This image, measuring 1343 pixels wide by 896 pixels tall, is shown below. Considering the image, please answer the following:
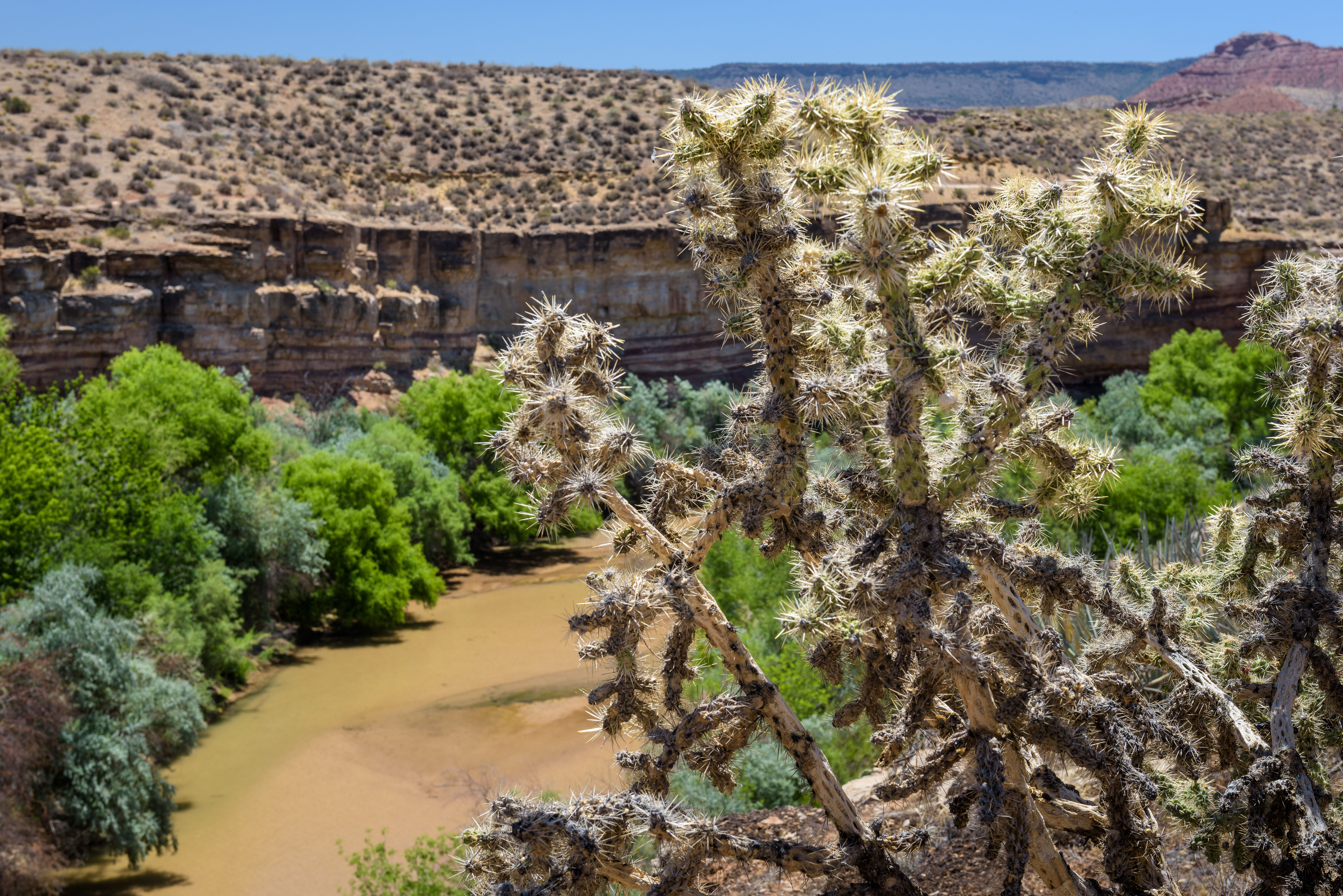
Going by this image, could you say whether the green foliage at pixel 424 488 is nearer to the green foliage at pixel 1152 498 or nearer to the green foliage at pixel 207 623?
the green foliage at pixel 207 623

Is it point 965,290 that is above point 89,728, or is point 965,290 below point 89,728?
above

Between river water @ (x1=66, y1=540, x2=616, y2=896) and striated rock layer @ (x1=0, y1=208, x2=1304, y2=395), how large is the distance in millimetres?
11517

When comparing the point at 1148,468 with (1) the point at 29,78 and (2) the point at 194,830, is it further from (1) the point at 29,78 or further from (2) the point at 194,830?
(1) the point at 29,78

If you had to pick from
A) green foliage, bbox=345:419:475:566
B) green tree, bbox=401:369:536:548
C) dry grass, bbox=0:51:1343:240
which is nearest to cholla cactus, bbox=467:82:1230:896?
green foliage, bbox=345:419:475:566

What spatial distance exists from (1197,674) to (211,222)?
117 feet

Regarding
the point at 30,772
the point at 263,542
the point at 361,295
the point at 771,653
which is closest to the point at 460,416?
the point at 361,295

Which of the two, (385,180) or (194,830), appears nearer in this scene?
(194,830)

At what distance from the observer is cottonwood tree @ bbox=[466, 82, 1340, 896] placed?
15.3 feet

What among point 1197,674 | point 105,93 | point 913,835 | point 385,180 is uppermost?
point 105,93

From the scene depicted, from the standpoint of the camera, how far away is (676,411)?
39.6 m

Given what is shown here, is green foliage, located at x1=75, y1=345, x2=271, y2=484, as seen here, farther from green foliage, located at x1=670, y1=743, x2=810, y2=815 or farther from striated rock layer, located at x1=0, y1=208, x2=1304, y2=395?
green foliage, located at x1=670, y1=743, x2=810, y2=815

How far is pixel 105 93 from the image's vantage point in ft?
152

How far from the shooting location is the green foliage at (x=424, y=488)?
30.5m

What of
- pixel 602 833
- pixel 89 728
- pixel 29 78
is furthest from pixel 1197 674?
pixel 29 78
